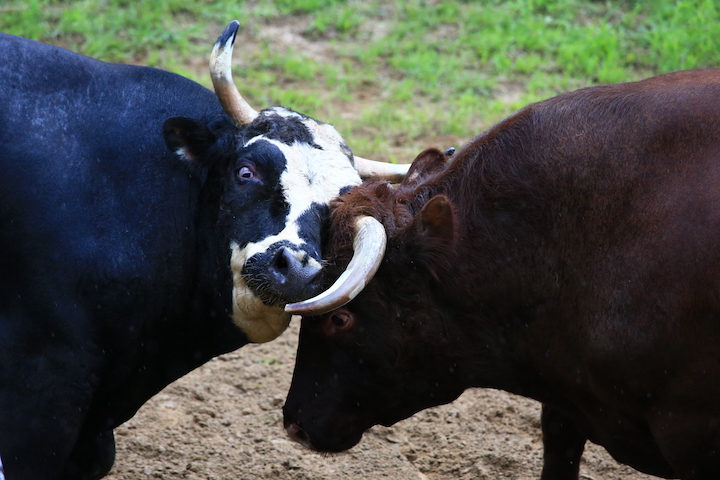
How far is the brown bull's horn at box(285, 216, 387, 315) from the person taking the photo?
3430 mm

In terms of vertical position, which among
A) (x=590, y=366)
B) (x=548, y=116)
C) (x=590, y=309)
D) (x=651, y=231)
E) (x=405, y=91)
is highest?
(x=548, y=116)

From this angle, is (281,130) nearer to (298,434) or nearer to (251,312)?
(251,312)

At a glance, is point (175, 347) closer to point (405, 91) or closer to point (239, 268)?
point (239, 268)

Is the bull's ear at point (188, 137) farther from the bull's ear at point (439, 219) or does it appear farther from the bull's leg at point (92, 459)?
the bull's leg at point (92, 459)

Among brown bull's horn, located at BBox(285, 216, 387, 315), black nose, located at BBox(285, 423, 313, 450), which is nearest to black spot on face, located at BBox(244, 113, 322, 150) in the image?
brown bull's horn, located at BBox(285, 216, 387, 315)

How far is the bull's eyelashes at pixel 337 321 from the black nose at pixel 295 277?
0.14 meters

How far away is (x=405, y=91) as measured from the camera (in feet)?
30.7

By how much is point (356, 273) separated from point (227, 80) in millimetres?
1388

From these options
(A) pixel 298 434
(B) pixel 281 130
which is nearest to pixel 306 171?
(B) pixel 281 130

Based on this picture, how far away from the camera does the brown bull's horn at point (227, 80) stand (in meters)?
4.28

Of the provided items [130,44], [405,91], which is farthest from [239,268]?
[130,44]

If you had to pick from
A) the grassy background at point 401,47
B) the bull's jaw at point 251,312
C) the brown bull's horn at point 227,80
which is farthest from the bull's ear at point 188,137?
the grassy background at point 401,47

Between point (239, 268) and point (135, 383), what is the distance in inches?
32.7

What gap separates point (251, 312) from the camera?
4.23 meters
